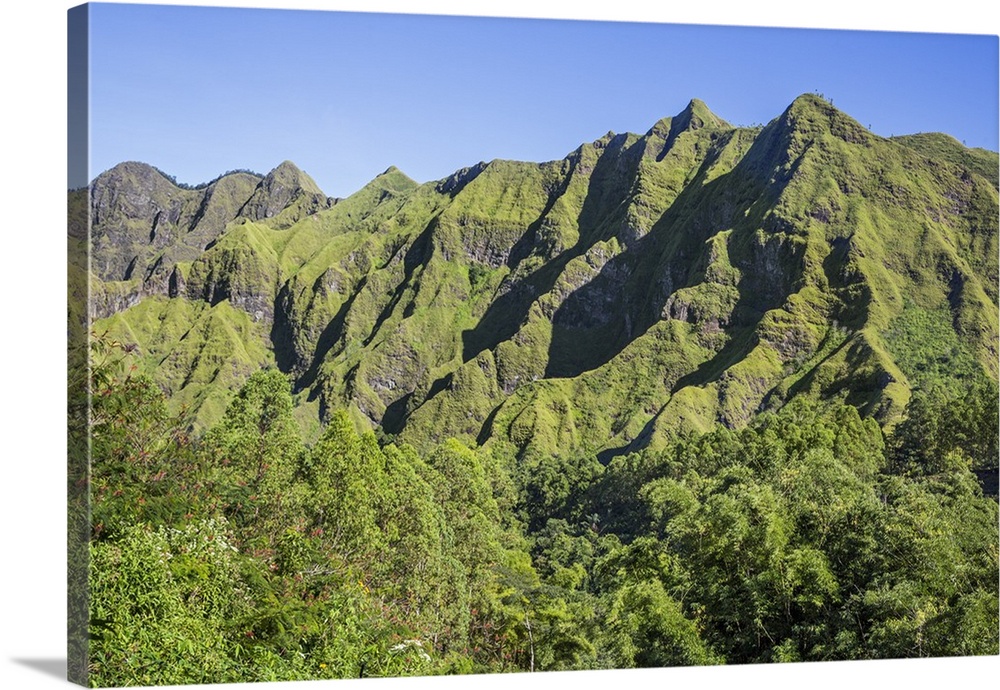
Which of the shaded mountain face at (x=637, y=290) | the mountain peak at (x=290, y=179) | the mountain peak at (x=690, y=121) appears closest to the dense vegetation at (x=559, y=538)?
the shaded mountain face at (x=637, y=290)

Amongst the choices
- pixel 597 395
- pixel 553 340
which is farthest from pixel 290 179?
pixel 597 395

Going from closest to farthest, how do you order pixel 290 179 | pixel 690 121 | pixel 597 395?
1. pixel 290 179
2. pixel 690 121
3. pixel 597 395

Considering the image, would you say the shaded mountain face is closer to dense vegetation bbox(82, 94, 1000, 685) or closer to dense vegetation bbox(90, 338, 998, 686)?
dense vegetation bbox(82, 94, 1000, 685)

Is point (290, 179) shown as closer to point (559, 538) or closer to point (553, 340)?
point (553, 340)

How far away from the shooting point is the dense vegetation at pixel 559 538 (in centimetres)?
1073

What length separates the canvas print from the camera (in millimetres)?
11375

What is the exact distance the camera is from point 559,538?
44.1 feet

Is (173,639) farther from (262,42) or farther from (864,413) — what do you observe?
(864,413)

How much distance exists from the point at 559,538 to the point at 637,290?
283 cm

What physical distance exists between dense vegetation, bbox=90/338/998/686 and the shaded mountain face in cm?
40

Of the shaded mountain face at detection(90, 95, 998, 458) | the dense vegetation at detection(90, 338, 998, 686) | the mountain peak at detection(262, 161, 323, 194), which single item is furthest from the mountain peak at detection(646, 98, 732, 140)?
the mountain peak at detection(262, 161, 323, 194)

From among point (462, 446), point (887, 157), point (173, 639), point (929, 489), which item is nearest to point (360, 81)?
Answer: point (462, 446)

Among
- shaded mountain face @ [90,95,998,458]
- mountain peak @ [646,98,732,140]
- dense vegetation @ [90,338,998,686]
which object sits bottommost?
dense vegetation @ [90,338,998,686]

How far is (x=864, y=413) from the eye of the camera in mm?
14180
